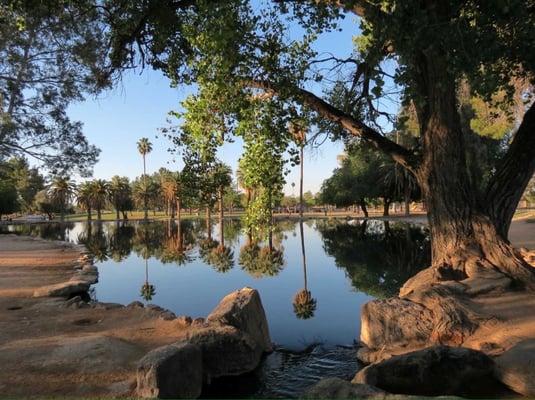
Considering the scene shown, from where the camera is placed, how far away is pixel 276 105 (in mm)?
8477

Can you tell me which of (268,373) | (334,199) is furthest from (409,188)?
(268,373)

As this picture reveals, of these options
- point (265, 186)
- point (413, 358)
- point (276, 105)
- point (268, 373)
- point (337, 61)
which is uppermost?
point (337, 61)

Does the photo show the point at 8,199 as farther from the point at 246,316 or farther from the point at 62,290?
the point at 246,316

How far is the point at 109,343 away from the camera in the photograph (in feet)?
23.2

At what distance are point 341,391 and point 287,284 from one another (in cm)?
1054

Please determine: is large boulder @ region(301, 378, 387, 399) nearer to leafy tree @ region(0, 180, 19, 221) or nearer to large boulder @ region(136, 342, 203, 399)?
large boulder @ region(136, 342, 203, 399)

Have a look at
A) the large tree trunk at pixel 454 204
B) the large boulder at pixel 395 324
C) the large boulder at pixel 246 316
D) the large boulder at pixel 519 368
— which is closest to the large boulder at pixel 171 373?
the large boulder at pixel 246 316

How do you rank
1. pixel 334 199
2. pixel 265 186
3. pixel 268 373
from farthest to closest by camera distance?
pixel 334 199 < pixel 265 186 < pixel 268 373

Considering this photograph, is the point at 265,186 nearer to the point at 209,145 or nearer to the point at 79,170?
the point at 209,145

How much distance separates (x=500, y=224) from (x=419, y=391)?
4.50 m

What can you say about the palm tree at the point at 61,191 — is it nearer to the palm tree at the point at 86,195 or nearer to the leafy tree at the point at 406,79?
the palm tree at the point at 86,195

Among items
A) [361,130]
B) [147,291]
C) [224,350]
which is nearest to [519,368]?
[224,350]

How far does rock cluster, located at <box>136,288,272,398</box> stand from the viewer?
5.48m

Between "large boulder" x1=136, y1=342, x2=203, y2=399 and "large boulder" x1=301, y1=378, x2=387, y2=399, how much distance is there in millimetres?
1714
